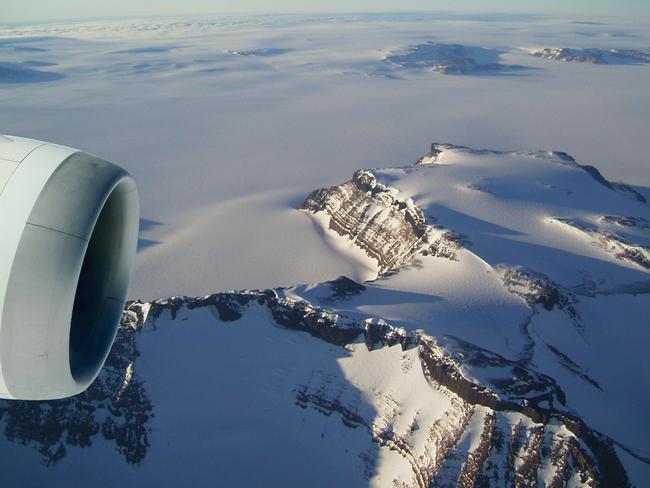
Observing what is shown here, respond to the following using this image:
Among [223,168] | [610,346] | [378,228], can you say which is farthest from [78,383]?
[223,168]

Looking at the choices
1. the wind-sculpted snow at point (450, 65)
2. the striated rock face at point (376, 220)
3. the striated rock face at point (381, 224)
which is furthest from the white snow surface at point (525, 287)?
the wind-sculpted snow at point (450, 65)

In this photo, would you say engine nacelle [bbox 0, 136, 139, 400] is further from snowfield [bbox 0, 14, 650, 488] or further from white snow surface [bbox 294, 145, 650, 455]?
white snow surface [bbox 294, 145, 650, 455]

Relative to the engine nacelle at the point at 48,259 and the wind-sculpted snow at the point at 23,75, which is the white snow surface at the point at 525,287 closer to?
the engine nacelle at the point at 48,259

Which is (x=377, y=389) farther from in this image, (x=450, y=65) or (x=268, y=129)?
(x=450, y=65)

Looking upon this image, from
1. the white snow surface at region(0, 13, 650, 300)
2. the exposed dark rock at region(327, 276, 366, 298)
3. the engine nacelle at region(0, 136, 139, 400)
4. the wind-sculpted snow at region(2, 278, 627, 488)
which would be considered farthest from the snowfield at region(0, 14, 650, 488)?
the engine nacelle at region(0, 136, 139, 400)

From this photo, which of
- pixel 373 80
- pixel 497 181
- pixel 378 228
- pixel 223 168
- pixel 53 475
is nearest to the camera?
pixel 53 475

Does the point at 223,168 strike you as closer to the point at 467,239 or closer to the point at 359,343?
the point at 467,239

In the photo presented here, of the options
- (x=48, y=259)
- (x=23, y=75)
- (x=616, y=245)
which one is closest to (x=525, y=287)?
(x=616, y=245)

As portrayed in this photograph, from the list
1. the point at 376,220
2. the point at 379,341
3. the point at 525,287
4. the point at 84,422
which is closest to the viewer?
the point at 84,422
